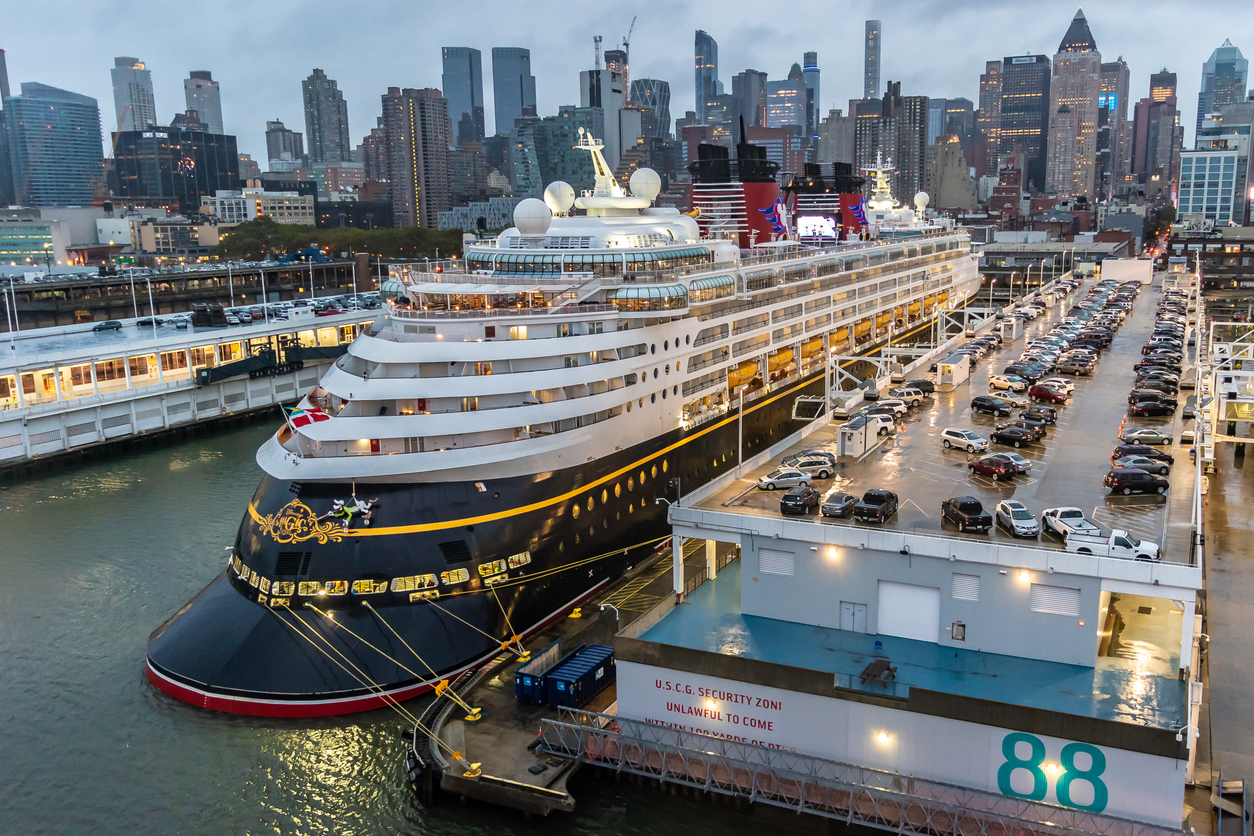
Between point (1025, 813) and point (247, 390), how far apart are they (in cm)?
5658

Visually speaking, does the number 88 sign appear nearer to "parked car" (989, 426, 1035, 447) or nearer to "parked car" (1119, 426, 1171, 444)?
"parked car" (989, 426, 1035, 447)

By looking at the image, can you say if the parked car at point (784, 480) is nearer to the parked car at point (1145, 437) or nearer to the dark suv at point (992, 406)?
the parked car at point (1145, 437)

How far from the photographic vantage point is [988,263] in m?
135

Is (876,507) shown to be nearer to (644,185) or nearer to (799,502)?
(799,502)

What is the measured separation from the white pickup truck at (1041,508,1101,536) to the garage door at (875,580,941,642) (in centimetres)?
303

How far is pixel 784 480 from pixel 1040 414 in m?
11.9

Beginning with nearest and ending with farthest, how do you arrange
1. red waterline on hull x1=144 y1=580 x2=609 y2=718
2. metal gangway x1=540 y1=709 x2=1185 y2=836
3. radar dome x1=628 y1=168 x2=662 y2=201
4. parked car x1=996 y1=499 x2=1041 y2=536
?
metal gangway x1=540 y1=709 x2=1185 y2=836, parked car x1=996 y1=499 x2=1041 y2=536, red waterline on hull x1=144 y1=580 x2=609 y2=718, radar dome x1=628 y1=168 x2=662 y2=201

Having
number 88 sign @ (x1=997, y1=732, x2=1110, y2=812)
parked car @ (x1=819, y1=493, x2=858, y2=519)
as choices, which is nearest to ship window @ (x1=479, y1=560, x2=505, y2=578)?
parked car @ (x1=819, y1=493, x2=858, y2=519)

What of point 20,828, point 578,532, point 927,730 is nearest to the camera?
point 927,730

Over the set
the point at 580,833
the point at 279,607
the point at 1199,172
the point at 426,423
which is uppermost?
the point at 1199,172

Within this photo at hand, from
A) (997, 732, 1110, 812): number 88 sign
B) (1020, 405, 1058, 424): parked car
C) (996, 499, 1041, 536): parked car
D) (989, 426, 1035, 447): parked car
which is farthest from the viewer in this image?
(1020, 405, 1058, 424): parked car

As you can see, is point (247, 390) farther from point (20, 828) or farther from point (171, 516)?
point (20, 828)

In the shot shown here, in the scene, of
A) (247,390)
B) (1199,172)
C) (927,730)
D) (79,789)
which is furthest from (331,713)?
(1199,172)

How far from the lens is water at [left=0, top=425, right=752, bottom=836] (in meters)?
20.6
